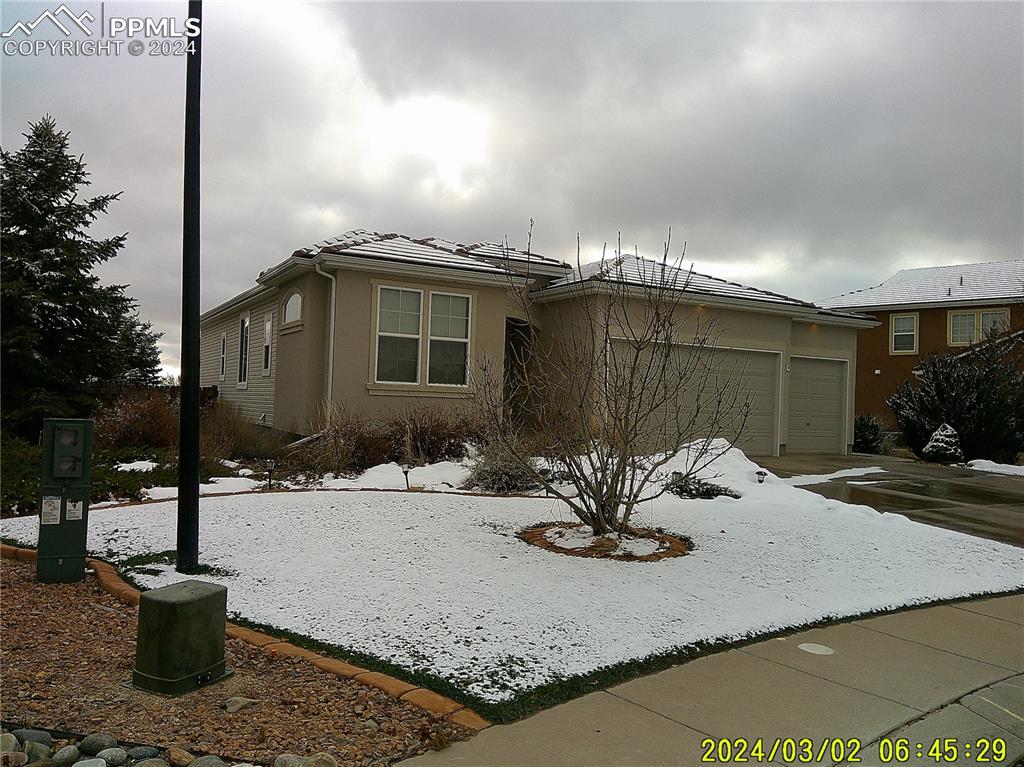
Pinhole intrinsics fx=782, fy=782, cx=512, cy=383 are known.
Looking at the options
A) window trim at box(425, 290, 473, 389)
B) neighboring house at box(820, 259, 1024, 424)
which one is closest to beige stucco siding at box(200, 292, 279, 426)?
window trim at box(425, 290, 473, 389)

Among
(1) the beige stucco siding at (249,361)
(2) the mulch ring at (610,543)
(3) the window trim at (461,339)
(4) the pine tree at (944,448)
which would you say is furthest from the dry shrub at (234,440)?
(4) the pine tree at (944,448)

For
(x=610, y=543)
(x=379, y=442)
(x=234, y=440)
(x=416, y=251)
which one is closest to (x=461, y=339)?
(x=416, y=251)

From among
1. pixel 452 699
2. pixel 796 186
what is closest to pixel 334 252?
pixel 796 186

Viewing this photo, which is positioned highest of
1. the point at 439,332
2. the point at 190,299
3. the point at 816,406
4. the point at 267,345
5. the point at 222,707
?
the point at 439,332

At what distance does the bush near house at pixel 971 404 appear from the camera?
17.3 metres

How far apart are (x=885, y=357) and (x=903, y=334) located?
1036 millimetres

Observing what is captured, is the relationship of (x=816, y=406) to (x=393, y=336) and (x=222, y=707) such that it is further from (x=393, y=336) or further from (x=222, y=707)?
(x=222, y=707)

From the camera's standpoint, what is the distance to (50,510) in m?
6.02

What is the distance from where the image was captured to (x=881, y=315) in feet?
96.2

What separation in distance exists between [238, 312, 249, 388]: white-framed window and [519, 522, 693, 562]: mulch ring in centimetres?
1440

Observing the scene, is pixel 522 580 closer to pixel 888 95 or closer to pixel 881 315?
pixel 888 95

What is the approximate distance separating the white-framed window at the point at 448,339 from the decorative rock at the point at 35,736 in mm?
11498

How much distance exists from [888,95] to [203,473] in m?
11.1

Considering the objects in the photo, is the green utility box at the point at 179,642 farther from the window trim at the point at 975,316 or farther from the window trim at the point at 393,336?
the window trim at the point at 975,316
